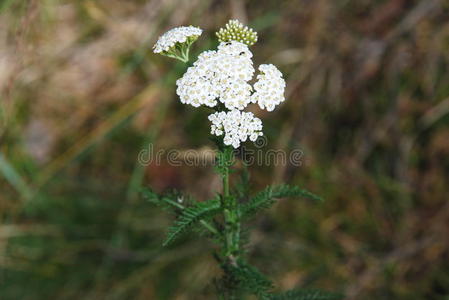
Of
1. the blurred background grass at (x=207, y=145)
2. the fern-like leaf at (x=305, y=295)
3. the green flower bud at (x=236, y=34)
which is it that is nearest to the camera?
the green flower bud at (x=236, y=34)

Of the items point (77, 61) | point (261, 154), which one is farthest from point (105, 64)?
point (261, 154)

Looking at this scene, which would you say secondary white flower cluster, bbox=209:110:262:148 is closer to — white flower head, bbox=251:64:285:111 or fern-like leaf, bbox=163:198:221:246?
white flower head, bbox=251:64:285:111

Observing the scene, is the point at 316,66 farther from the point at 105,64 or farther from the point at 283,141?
the point at 105,64

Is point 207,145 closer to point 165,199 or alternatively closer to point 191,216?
point 165,199

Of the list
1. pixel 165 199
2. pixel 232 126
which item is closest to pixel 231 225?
pixel 165 199

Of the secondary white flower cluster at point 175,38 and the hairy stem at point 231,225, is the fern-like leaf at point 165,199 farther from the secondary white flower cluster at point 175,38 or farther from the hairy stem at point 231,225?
the secondary white flower cluster at point 175,38

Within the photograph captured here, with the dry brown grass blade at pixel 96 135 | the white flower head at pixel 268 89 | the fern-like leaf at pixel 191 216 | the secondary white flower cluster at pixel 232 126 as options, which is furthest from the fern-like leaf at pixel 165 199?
the dry brown grass blade at pixel 96 135
